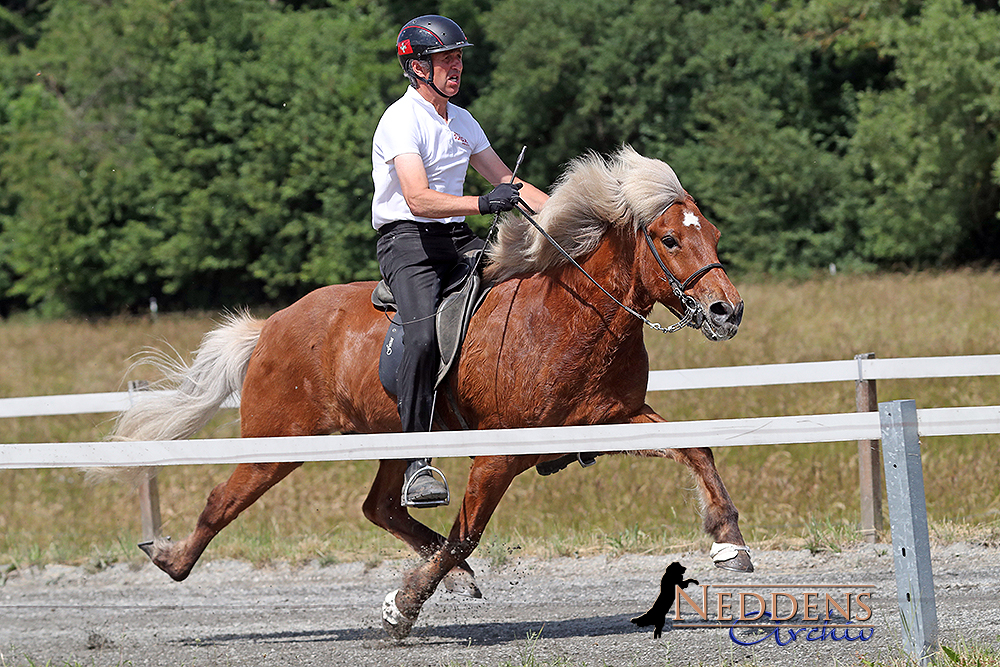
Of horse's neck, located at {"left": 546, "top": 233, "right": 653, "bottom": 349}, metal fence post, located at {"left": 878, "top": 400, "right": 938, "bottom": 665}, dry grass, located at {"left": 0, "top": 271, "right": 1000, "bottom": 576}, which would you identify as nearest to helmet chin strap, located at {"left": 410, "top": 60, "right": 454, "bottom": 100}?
horse's neck, located at {"left": 546, "top": 233, "right": 653, "bottom": 349}

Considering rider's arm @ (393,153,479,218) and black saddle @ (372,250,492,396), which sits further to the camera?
black saddle @ (372,250,492,396)

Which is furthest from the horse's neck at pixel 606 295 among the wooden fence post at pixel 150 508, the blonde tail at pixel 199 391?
the wooden fence post at pixel 150 508

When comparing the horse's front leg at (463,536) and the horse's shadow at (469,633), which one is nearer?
the horse's front leg at (463,536)

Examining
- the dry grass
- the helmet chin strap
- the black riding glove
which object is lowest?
the dry grass

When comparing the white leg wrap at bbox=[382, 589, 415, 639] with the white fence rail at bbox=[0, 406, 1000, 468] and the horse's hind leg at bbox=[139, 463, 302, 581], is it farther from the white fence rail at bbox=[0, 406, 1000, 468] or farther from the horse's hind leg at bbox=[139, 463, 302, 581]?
the white fence rail at bbox=[0, 406, 1000, 468]

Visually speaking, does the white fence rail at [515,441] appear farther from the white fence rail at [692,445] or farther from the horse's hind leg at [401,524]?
the horse's hind leg at [401,524]

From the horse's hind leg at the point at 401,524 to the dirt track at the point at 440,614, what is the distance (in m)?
0.23

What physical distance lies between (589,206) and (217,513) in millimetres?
2676

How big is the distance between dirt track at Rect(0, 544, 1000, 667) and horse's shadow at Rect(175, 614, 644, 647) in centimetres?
1

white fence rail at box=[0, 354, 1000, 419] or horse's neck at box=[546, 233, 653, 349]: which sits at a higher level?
horse's neck at box=[546, 233, 653, 349]

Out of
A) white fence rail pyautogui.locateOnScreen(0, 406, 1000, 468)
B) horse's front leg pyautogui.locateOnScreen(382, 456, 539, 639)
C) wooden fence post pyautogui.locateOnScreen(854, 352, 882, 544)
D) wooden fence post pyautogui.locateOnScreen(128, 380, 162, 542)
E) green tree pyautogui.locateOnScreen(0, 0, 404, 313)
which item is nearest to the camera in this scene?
white fence rail pyautogui.locateOnScreen(0, 406, 1000, 468)

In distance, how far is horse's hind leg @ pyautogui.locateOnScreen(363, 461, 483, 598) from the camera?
19.1ft

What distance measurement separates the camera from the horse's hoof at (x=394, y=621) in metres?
5.29

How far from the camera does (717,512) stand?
15.2ft
